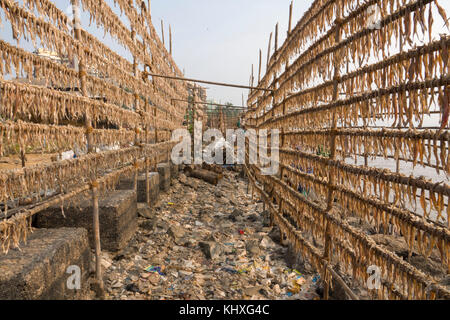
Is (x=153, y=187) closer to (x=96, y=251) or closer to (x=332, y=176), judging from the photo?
(x=96, y=251)

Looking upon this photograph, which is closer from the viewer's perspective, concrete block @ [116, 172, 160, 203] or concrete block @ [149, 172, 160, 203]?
concrete block @ [116, 172, 160, 203]

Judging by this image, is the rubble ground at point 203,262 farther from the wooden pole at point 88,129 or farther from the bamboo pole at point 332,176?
the bamboo pole at point 332,176

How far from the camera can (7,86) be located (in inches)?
59.1

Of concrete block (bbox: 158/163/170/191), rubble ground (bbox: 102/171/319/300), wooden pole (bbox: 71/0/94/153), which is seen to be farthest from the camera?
concrete block (bbox: 158/163/170/191)

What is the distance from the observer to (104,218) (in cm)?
287

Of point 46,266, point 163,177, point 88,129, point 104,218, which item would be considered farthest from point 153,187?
point 46,266

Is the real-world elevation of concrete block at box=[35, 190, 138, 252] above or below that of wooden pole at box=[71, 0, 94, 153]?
below

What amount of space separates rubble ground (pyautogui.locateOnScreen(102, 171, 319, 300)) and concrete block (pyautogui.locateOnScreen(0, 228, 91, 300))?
612 mm

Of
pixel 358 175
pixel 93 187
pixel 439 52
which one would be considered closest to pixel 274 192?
pixel 358 175

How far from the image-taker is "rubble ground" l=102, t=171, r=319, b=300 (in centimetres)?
269

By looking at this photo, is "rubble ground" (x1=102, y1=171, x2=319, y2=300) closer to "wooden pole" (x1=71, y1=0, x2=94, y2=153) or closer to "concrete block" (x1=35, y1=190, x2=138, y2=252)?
"concrete block" (x1=35, y1=190, x2=138, y2=252)

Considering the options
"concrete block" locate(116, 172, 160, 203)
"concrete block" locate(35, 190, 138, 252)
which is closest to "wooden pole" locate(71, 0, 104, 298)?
"concrete block" locate(35, 190, 138, 252)

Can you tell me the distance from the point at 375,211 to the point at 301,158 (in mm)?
1320
